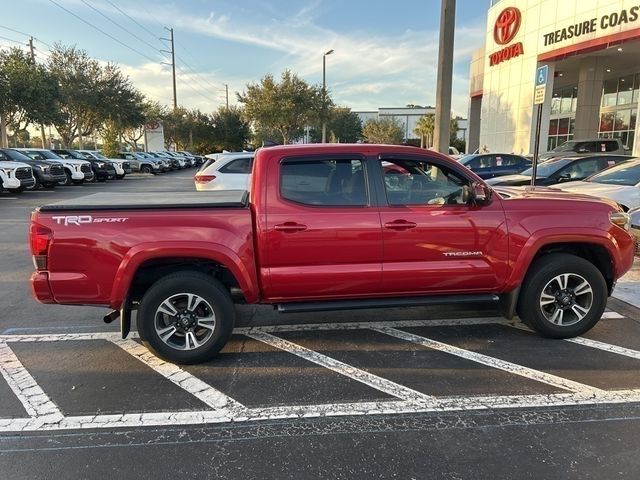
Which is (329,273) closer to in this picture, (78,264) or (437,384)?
(437,384)

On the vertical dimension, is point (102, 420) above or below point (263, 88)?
below

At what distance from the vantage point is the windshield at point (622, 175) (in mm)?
9047

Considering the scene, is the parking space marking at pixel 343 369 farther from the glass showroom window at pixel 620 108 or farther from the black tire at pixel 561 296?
the glass showroom window at pixel 620 108

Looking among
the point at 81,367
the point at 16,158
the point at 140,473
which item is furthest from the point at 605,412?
the point at 16,158

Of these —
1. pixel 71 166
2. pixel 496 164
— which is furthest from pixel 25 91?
pixel 496 164

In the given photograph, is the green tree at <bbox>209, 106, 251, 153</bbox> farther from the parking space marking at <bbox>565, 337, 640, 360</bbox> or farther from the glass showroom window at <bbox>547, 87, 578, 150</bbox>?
the parking space marking at <bbox>565, 337, 640, 360</bbox>

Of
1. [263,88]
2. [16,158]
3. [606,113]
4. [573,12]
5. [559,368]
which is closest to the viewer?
[559,368]

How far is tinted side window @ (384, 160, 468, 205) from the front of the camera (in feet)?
14.4

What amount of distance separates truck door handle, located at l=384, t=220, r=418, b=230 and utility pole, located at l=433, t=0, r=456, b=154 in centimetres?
753

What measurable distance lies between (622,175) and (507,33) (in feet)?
71.3

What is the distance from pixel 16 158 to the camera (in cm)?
2058

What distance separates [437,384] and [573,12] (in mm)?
24104

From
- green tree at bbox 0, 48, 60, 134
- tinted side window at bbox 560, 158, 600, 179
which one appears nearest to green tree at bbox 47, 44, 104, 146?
green tree at bbox 0, 48, 60, 134

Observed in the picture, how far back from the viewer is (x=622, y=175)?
30.6 feet
